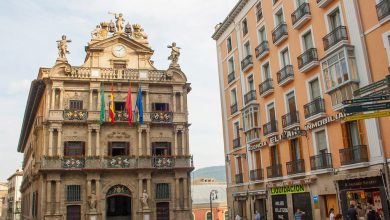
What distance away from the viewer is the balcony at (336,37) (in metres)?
22.2

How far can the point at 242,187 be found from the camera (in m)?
33.2

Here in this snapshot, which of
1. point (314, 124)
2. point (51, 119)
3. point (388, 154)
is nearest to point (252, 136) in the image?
point (314, 124)

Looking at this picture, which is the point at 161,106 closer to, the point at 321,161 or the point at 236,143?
the point at 236,143

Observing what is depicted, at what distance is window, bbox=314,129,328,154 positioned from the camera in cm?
2412

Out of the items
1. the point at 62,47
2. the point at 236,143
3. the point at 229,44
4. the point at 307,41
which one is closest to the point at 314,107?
the point at 307,41

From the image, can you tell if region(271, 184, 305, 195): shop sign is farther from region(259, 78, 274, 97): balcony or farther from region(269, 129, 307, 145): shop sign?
region(259, 78, 274, 97): balcony

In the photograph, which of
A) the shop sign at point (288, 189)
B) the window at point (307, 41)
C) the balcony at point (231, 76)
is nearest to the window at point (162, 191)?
the balcony at point (231, 76)

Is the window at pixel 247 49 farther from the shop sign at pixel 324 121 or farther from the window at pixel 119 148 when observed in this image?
the window at pixel 119 148

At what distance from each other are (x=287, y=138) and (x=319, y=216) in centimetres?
529

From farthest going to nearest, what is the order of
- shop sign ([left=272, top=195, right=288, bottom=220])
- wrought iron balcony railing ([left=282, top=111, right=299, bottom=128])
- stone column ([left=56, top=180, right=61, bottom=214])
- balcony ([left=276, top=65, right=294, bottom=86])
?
stone column ([left=56, top=180, right=61, bottom=214]) < shop sign ([left=272, top=195, right=288, bottom=220]) < balcony ([left=276, top=65, right=294, bottom=86]) < wrought iron balcony railing ([left=282, top=111, right=299, bottom=128])

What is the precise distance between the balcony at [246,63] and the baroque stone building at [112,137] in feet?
28.7

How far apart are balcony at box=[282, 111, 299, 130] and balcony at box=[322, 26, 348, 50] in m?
4.92

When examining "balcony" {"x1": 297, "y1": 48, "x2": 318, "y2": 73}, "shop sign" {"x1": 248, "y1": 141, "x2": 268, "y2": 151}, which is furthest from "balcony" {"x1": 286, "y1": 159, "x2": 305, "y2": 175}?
"balcony" {"x1": 297, "y1": 48, "x2": 318, "y2": 73}

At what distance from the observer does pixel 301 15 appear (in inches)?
1019
